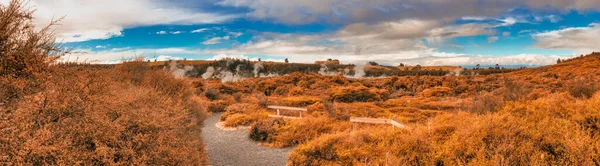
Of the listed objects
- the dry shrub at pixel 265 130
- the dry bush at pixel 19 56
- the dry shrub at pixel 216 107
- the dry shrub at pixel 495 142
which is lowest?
the dry shrub at pixel 216 107

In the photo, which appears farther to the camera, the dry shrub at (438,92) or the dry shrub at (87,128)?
the dry shrub at (438,92)

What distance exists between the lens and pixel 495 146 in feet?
22.7

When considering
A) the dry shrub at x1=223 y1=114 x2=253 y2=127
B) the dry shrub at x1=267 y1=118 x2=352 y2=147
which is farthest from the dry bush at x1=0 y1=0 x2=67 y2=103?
the dry shrub at x1=223 y1=114 x2=253 y2=127

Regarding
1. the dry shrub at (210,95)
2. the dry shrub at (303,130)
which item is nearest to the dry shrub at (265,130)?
the dry shrub at (303,130)

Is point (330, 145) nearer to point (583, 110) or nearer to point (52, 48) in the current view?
point (583, 110)

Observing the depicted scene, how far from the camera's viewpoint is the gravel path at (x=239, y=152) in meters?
11.5

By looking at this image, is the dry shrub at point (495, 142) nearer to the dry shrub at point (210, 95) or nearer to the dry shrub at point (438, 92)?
the dry shrub at point (438, 92)

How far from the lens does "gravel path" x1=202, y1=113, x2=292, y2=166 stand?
1147 cm

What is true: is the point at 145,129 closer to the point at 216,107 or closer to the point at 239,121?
the point at 239,121

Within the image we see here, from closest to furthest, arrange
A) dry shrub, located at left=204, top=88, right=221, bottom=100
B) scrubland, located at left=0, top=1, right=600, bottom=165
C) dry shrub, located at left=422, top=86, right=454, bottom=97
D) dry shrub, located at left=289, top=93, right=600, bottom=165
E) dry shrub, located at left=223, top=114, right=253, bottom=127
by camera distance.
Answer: scrubland, located at left=0, top=1, right=600, bottom=165, dry shrub, located at left=289, top=93, right=600, bottom=165, dry shrub, located at left=223, top=114, right=253, bottom=127, dry shrub, located at left=422, top=86, right=454, bottom=97, dry shrub, located at left=204, top=88, right=221, bottom=100

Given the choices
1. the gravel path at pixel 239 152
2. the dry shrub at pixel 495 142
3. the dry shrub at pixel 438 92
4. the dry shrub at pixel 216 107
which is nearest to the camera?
the dry shrub at pixel 495 142

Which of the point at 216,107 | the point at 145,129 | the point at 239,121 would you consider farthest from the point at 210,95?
the point at 145,129

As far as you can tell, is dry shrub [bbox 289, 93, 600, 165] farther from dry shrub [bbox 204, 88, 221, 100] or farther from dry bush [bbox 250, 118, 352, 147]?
dry shrub [bbox 204, 88, 221, 100]

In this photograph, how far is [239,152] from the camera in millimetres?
12922
